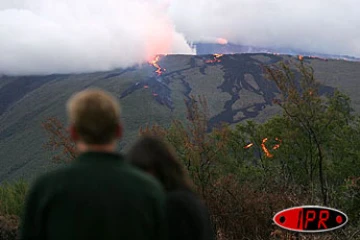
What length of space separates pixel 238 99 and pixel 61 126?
164698mm

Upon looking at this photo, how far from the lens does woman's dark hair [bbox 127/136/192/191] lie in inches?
117

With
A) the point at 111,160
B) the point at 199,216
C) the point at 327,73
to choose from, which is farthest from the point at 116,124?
the point at 327,73

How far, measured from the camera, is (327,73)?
613 ft

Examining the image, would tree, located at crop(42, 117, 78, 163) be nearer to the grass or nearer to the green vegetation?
the green vegetation

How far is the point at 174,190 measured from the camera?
9.57ft

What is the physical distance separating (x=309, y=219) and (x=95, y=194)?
9.25 ft

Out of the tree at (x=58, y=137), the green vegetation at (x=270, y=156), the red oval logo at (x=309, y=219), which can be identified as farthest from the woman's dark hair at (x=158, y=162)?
the tree at (x=58, y=137)

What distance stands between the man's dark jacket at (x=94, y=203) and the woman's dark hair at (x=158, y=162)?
407 mm

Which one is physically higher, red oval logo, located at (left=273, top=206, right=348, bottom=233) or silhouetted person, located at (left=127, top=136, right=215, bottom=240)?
silhouetted person, located at (left=127, top=136, right=215, bottom=240)

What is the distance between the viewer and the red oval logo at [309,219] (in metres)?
4.71

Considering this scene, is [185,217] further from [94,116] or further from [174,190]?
[94,116]

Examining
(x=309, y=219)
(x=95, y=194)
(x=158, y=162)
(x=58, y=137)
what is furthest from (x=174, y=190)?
(x=58, y=137)

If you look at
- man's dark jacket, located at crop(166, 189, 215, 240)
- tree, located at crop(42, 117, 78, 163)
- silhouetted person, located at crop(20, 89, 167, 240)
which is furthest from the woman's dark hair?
tree, located at crop(42, 117, 78, 163)

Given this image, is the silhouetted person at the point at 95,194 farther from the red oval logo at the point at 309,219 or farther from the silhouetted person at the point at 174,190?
the red oval logo at the point at 309,219
